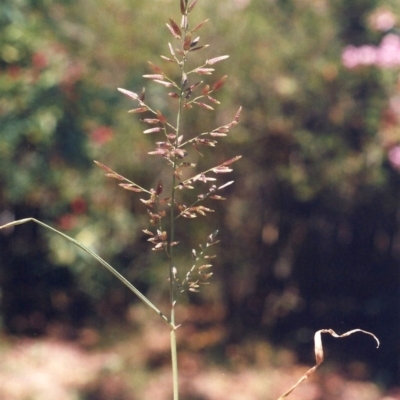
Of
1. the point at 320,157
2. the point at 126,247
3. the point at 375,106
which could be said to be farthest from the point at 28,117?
the point at 375,106

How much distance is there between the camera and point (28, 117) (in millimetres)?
3154

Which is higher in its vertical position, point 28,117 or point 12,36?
point 12,36

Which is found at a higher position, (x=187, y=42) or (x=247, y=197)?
(x=187, y=42)

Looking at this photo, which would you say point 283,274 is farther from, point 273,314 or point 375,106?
point 375,106

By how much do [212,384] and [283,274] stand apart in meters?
0.93

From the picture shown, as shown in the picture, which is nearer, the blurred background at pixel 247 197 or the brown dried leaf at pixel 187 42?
the brown dried leaf at pixel 187 42

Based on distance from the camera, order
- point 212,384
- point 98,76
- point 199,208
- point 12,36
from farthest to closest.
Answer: point 98,76 < point 212,384 < point 12,36 < point 199,208

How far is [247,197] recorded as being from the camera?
3969 mm

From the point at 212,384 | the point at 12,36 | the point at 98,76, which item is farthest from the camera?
the point at 98,76

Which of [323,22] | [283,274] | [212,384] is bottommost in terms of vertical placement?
[212,384]

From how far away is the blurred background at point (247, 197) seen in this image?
3.60 meters

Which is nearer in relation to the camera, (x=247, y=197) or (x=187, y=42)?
Answer: (x=187, y=42)

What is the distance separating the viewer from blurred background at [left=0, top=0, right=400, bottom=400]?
360cm

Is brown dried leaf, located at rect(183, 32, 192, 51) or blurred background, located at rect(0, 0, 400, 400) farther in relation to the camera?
blurred background, located at rect(0, 0, 400, 400)
